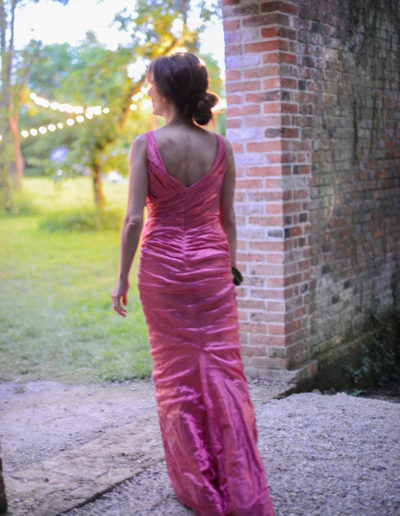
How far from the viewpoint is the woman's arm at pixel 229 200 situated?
122 inches

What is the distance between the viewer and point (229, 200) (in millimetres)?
3203

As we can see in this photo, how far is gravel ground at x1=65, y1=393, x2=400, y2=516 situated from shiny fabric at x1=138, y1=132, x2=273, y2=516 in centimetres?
23

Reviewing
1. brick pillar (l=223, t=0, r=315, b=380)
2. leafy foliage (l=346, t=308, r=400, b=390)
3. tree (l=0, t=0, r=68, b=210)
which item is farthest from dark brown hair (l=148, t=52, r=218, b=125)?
tree (l=0, t=0, r=68, b=210)

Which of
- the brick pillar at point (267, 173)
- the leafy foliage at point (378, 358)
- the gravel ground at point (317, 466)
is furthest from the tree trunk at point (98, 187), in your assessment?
the gravel ground at point (317, 466)

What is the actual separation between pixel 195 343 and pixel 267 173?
1.95m

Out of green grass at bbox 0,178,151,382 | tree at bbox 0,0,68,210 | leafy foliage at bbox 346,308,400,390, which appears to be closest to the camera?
green grass at bbox 0,178,151,382

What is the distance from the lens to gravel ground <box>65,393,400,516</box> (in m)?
2.98

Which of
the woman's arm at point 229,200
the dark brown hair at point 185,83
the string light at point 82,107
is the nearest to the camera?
the dark brown hair at point 185,83

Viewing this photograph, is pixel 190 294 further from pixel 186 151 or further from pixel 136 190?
pixel 186 151

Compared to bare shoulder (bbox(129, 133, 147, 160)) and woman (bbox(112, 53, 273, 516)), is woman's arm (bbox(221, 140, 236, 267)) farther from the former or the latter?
bare shoulder (bbox(129, 133, 147, 160))

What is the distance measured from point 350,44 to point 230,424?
3.78 meters

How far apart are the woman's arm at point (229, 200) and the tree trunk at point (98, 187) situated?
11.3 meters

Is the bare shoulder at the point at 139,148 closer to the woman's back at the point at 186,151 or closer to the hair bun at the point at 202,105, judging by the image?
the woman's back at the point at 186,151

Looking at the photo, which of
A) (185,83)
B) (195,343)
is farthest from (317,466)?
(185,83)
